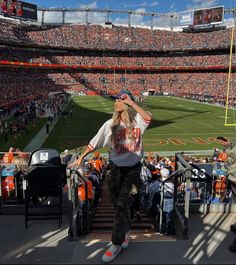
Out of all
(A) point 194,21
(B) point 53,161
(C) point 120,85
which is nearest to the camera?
(B) point 53,161

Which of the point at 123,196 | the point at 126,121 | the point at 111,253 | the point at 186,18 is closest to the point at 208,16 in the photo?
the point at 186,18

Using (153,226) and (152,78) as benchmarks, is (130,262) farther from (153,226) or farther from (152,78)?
(152,78)

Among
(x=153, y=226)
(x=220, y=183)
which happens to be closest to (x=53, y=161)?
(x=153, y=226)

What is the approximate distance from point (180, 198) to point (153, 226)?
711 mm

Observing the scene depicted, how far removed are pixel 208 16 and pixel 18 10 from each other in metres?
45.6

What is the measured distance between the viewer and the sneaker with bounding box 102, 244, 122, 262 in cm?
374

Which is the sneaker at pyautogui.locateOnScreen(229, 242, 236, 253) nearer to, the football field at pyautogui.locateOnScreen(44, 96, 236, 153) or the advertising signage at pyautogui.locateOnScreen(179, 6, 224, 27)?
the football field at pyautogui.locateOnScreen(44, 96, 236, 153)

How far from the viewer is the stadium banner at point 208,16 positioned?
3359 inches

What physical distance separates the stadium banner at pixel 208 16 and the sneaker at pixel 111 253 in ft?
295

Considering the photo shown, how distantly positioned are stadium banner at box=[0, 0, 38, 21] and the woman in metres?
81.1

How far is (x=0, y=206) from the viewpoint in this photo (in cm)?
601

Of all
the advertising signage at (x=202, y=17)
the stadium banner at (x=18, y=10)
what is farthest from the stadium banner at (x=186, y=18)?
the stadium banner at (x=18, y=10)

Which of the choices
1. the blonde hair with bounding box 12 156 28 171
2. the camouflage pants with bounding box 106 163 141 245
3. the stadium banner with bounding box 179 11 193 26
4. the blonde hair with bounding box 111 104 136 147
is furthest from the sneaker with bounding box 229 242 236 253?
the stadium banner with bounding box 179 11 193 26

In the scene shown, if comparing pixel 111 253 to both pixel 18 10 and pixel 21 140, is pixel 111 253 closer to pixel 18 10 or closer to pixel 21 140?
pixel 21 140
